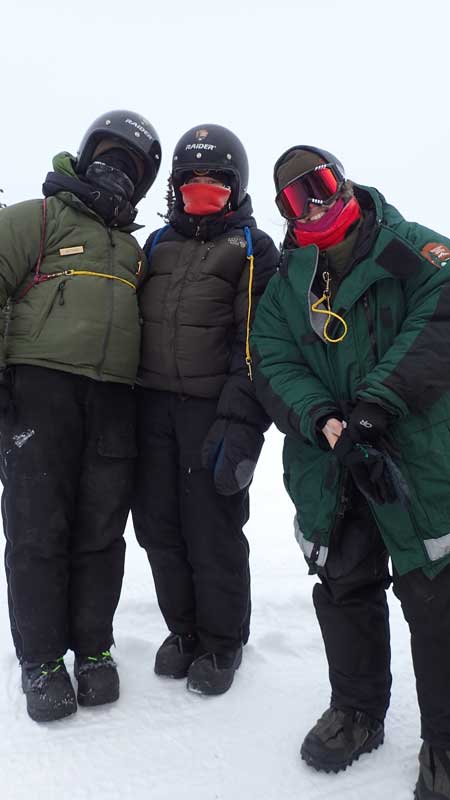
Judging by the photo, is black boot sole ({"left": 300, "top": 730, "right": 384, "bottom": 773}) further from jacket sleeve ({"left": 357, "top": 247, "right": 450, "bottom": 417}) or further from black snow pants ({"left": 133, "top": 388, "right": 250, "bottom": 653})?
jacket sleeve ({"left": 357, "top": 247, "right": 450, "bottom": 417})

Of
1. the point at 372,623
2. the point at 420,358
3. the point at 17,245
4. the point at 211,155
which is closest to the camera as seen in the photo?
the point at 420,358

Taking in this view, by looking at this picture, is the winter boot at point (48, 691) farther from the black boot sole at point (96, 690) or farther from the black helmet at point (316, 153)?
the black helmet at point (316, 153)

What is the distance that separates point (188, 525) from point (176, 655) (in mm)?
659

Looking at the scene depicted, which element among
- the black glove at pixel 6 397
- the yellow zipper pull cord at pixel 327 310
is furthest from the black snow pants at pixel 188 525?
the yellow zipper pull cord at pixel 327 310

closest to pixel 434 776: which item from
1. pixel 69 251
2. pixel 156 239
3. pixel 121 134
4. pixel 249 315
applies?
pixel 249 315

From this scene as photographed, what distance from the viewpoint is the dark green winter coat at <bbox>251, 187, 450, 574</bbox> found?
207 centimetres

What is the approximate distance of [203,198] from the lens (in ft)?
9.96

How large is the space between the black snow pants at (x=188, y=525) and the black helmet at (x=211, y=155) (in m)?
1.07

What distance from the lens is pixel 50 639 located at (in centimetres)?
276

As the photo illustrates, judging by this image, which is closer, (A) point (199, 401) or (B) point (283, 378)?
(B) point (283, 378)

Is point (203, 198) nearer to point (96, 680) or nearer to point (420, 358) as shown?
point (420, 358)

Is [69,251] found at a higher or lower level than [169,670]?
higher

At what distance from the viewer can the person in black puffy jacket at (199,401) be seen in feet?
9.66

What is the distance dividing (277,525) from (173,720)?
297 cm
